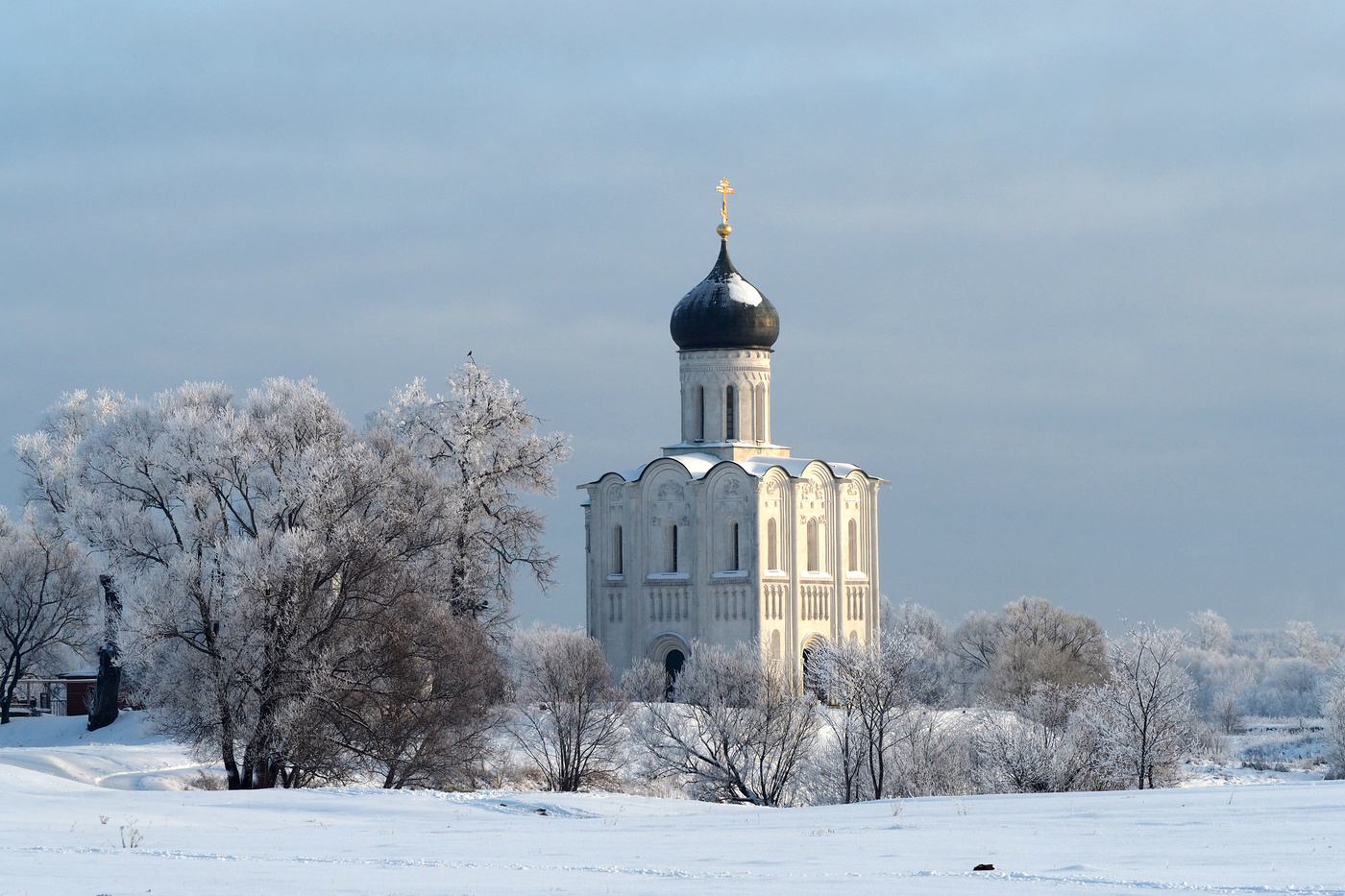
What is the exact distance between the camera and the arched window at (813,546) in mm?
40375

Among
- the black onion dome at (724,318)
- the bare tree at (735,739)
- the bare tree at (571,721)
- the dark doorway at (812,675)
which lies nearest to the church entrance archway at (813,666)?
the dark doorway at (812,675)

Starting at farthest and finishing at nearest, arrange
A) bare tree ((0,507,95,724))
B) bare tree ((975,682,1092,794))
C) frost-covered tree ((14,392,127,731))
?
bare tree ((0,507,95,724))
frost-covered tree ((14,392,127,731))
bare tree ((975,682,1092,794))

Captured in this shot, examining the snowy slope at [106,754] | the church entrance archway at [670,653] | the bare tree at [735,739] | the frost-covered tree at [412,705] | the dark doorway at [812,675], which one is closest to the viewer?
the frost-covered tree at [412,705]

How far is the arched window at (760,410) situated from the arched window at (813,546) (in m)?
2.43

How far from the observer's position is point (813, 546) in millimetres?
40469

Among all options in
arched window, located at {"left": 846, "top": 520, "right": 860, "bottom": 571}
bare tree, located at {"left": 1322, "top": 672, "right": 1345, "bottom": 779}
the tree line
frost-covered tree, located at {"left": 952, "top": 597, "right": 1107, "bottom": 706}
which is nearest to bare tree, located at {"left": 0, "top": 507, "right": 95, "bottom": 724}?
the tree line

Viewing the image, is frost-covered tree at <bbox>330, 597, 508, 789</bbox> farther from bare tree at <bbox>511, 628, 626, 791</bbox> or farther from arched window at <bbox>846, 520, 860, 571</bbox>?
arched window at <bbox>846, 520, 860, 571</bbox>

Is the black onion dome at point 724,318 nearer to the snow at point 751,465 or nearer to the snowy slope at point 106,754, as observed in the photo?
the snow at point 751,465

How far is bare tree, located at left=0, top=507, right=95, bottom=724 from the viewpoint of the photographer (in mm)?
42625

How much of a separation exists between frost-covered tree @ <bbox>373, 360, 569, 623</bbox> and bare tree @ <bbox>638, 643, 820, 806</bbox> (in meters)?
4.13

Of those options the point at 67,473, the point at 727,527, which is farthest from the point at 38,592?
the point at 727,527

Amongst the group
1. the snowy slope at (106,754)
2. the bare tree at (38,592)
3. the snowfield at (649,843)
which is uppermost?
the bare tree at (38,592)

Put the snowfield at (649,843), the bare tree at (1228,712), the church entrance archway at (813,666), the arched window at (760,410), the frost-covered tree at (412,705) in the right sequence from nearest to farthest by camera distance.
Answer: the snowfield at (649,843) < the frost-covered tree at (412,705) < the church entrance archway at (813,666) < the arched window at (760,410) < the bare tree at (1228,712)

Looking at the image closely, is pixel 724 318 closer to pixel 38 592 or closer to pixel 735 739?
pixel 735 739
